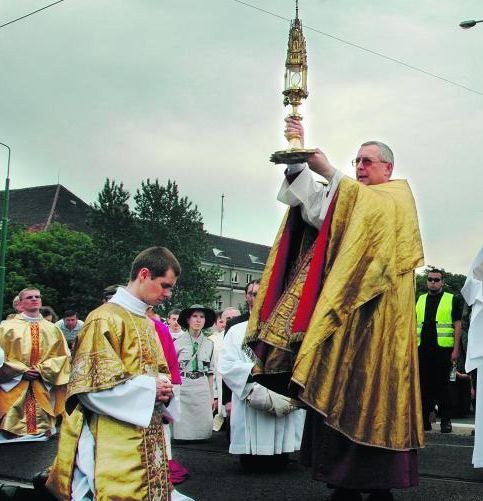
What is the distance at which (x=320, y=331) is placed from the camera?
13.9 feet

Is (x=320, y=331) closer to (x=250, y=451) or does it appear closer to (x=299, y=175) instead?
(x=299, y=175)

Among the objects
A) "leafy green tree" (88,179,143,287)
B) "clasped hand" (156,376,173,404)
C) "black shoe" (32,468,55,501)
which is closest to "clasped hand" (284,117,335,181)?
"clasped hand" (156,376,173,404)

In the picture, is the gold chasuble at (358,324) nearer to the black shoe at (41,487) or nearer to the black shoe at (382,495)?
the black shoe at (382,495)

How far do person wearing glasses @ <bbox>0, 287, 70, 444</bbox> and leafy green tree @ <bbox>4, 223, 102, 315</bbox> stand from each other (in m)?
38.2

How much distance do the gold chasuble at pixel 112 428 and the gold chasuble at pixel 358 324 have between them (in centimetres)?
75

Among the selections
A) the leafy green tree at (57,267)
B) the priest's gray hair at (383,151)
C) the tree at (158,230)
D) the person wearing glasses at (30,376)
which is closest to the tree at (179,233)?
the tree at (158,230)

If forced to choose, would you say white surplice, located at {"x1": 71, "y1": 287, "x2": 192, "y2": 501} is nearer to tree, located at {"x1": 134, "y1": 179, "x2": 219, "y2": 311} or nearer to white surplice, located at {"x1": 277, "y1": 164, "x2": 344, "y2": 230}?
white surplice, located at {"x1": 277, "y1": 164, "x2": 344, "y2": 230}

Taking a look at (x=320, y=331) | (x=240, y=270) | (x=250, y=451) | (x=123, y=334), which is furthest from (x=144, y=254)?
(x=240, y=270)

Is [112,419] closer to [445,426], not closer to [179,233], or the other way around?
[445,426]

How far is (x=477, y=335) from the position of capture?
630 cm

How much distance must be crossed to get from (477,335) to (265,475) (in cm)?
221

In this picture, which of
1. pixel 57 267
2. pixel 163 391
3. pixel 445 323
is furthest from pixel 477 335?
pixel 57 267

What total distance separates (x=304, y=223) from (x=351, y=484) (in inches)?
62.5

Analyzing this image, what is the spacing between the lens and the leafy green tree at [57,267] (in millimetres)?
47812
